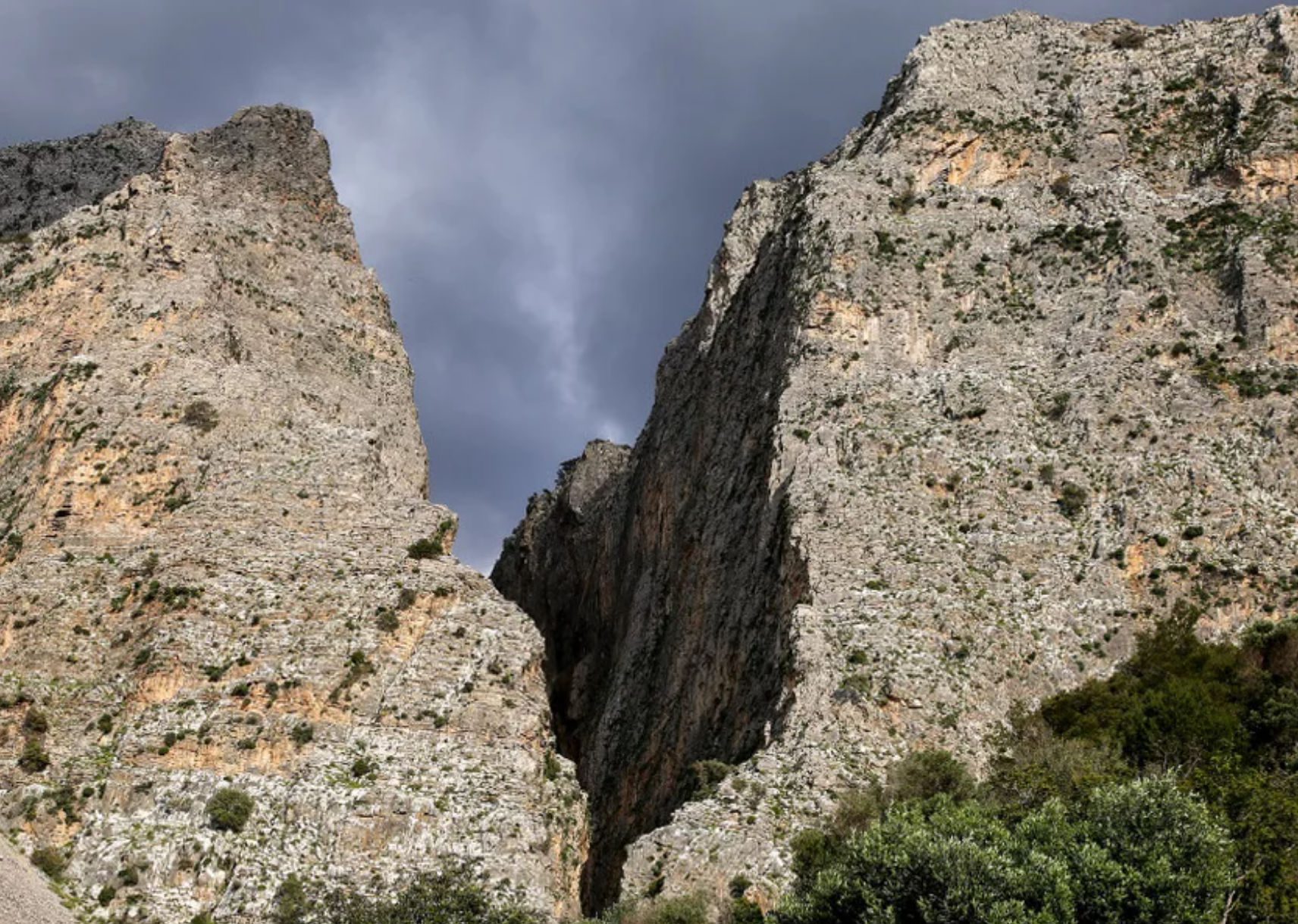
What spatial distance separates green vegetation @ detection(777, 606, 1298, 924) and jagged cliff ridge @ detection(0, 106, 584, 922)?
50.9 ft

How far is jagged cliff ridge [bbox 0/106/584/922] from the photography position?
4853cm

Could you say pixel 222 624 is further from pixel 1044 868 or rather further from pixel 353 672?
pixel 1044 868

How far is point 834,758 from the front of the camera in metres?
47.7

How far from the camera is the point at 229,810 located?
159ft

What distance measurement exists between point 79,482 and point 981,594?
40.8m

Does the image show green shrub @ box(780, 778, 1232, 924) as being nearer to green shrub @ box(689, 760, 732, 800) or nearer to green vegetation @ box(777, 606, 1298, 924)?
green vegetation @ box(777, 606, 1298, 924)

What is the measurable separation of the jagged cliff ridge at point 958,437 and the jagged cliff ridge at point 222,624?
9.98 meters

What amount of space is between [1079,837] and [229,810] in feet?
98.2

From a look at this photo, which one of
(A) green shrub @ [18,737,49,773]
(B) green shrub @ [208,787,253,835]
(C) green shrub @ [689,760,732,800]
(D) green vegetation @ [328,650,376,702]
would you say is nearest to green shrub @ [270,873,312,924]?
(B) green shrub @ [208,787,253,835]

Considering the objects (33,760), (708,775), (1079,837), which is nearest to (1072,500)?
(708,775)

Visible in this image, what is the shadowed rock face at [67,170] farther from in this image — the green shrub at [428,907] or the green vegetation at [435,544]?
the green shrub at [428,907]

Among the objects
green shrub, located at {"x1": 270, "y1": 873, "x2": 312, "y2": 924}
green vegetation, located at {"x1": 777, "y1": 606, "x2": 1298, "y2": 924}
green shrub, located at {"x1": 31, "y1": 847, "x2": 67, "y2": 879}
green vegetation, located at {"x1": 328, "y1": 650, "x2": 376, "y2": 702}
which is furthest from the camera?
green vegetation, located at {"x1": 328, "y1": 650, "x2": 376, "y2": 702}

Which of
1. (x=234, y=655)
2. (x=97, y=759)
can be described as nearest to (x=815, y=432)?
(x=234, y=655)

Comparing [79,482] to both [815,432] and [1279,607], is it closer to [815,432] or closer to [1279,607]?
[815,432]
